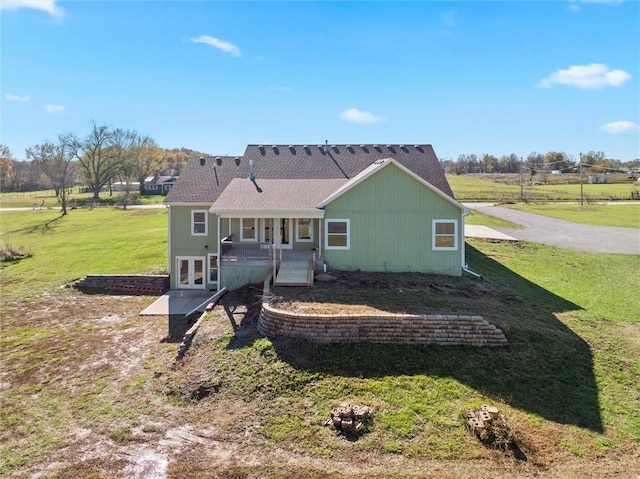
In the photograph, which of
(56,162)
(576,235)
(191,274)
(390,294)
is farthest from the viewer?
(56,162)

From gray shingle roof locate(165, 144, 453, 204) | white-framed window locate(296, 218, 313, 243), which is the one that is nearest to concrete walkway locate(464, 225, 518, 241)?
gray shingle roof locate(165, 144, 453, 204)

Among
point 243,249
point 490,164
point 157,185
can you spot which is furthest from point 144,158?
point 490,164

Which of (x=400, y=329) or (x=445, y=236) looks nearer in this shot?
(x=400, y=329)

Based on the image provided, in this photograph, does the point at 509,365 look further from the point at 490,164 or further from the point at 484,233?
the point at 490,164

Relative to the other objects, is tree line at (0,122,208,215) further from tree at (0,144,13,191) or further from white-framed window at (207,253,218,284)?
white-framed window at (207,253,218,284)

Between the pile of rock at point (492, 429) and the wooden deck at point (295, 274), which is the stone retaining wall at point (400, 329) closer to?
the pile of rock at point (492, 429)

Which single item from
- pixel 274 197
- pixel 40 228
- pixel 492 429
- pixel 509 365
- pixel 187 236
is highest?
pixel 274 197
